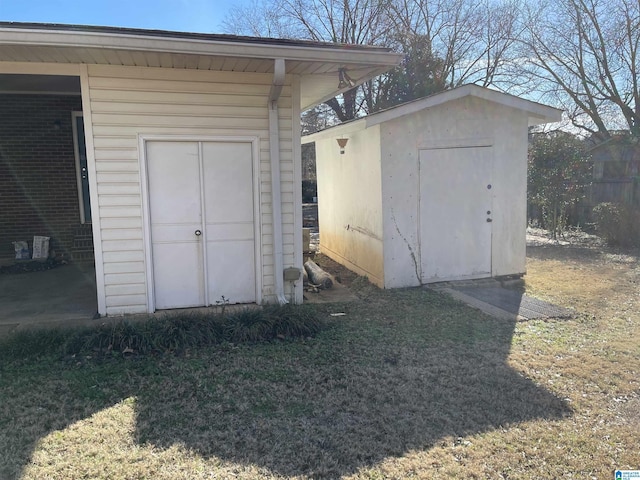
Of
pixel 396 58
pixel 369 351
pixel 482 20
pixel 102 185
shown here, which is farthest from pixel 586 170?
pixel 482 20

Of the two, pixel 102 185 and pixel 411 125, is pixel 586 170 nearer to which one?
pixel 411 125

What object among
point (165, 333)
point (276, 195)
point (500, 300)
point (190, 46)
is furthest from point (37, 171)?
point (500, 300)

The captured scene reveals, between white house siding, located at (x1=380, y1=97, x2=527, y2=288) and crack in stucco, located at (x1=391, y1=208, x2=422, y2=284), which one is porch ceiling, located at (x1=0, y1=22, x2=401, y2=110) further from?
crack in stucco, located at (x1=391, y1=208, x2=422, y2=284)

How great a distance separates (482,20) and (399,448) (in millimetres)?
24590

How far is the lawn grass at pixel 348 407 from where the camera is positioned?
2.81 m

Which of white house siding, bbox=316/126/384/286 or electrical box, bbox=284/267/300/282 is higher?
white house siding, bbox=316/126/384/286

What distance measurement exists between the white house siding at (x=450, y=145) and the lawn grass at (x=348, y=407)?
76.0 inches

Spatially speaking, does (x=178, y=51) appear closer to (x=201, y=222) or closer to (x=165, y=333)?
(x=201, y=222)

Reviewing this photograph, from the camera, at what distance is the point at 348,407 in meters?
3.47

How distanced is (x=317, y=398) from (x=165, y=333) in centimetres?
186

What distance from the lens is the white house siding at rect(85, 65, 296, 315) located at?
5250mm

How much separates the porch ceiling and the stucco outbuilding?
144 cm

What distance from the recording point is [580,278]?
751cm

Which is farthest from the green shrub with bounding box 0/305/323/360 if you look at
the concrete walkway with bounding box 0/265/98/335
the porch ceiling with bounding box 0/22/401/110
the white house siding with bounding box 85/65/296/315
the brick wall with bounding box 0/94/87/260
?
the brick wall with bounding box 0/94/87/260
